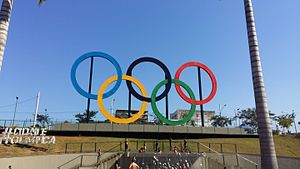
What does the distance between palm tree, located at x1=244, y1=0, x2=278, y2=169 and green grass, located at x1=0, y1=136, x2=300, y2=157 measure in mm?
15077

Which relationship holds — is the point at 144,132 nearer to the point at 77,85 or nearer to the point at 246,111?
the point at 77,85

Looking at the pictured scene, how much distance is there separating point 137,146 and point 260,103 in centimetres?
2078

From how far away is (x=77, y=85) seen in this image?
97.9 ft

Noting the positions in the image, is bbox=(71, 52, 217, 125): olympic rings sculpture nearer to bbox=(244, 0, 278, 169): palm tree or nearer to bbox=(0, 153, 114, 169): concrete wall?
bbox=(0, 153, 114, 169): concrete wall

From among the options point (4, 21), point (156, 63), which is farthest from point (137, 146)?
point (4, 21)

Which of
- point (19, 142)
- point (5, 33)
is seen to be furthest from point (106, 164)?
point (5, 33)

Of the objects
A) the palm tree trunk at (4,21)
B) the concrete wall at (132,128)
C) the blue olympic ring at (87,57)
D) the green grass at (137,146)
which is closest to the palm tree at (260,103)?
the palm tree trunk at (4,21)

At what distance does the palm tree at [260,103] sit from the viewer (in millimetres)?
11078

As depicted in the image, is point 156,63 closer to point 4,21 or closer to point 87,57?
point 87,57

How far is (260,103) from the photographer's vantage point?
11828 millimetres

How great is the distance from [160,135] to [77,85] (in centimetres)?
1552

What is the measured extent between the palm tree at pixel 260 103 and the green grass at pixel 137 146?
594 inches

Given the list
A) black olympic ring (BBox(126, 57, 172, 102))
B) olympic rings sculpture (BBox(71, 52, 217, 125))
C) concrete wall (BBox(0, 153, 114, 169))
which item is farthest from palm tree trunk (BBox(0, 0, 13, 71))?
black olympic ring (BBox(126, 57, 172, 102))

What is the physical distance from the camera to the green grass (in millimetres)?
23859
